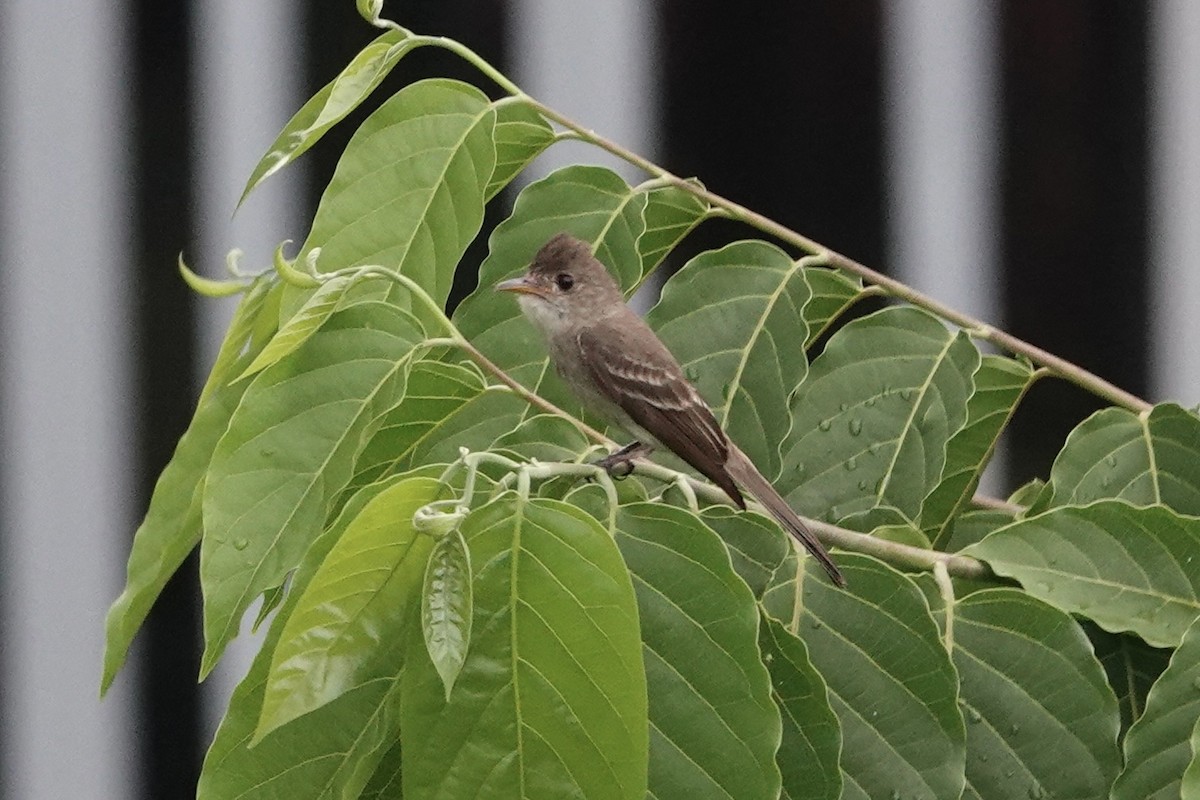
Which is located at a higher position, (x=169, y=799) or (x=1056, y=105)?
(x=1056, y=105)

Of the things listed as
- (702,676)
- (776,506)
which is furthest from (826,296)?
(702,676)

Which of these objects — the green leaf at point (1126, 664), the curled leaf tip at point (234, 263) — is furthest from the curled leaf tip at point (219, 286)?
the green leaf at point (1126, 664)

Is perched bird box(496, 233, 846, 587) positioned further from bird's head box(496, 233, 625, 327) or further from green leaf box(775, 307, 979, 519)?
green leaf box(775, 307, 979, 519)

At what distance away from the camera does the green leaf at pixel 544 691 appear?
0.72 meters

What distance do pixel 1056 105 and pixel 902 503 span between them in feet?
5.92

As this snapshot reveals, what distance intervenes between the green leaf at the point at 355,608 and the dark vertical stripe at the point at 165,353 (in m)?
1.93

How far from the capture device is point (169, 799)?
2646mm

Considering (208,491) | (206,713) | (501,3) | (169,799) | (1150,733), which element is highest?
(501,3)

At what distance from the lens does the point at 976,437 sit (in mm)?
1249

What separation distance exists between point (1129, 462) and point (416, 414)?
1.87 feet

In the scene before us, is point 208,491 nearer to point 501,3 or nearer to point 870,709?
point 870,709

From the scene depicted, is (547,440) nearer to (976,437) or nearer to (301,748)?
(301,748)

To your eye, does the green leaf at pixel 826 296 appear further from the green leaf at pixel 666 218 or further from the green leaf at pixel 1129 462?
the green leaf at pixel 1129 462

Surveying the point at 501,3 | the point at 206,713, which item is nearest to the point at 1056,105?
the point at 501,3
